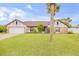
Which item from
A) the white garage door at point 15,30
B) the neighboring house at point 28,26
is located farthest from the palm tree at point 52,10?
the white garage door at point 15,30

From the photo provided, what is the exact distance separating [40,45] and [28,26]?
233mm

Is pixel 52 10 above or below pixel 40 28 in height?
above

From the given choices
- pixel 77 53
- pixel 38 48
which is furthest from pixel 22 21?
pixel 77 53

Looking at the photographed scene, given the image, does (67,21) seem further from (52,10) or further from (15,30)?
(15,30)

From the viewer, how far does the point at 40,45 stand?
306cm

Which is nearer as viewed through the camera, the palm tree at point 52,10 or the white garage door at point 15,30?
the palm tree at point 52,10

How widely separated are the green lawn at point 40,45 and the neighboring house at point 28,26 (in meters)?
0.06

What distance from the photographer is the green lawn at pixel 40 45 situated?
3.03 m

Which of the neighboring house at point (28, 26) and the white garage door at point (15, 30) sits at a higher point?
the neighboring house at point (28, 26)

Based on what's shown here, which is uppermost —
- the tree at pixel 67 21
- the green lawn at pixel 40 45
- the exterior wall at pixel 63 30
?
the tree at pixel 67 21

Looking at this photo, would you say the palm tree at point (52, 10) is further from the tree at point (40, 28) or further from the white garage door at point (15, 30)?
the white garage door at point (15, 30)

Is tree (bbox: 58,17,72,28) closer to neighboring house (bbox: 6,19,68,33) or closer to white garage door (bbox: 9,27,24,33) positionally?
neighboring house (bbox: 6,19,68,33)

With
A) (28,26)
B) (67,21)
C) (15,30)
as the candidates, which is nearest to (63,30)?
(67,21)

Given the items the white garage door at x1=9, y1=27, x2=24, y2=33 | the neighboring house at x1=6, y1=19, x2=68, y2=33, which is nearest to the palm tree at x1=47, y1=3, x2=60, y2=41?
the neighboring house at x1=6, y1=19, x2=68, y2=33
